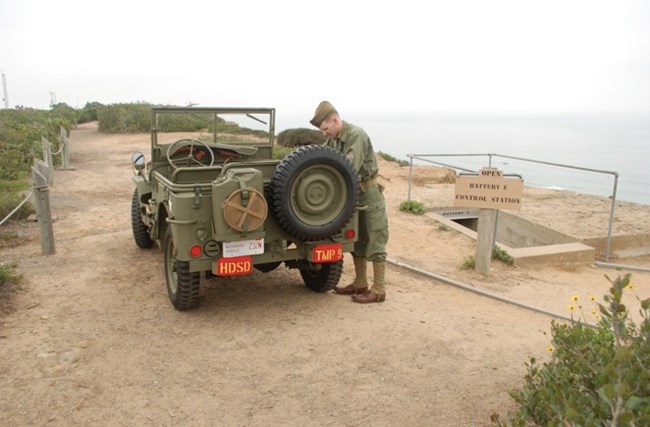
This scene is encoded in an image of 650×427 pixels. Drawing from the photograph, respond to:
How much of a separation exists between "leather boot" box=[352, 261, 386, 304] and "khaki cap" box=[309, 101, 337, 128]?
1375mm

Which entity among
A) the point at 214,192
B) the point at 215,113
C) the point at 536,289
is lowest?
the point at 536,289

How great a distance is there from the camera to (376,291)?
5.39 m

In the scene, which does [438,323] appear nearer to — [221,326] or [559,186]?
[221,326]

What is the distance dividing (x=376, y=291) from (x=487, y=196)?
2320mm

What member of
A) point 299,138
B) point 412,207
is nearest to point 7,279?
point 412,207

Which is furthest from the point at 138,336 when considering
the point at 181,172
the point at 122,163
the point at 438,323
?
the point at 122,163

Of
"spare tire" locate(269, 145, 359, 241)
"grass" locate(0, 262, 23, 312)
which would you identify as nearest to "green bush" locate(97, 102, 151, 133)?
"grass" locate(0, 262, 23, 312)

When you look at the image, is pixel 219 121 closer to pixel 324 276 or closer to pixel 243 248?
pixel 324 276

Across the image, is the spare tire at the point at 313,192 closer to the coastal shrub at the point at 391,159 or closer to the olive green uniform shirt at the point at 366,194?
the olive green uniform shirt at the point at 366,194

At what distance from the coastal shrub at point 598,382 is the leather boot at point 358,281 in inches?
103

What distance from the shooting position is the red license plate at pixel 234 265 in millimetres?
4422

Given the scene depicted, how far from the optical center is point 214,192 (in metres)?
4.28

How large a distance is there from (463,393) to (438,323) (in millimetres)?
1244

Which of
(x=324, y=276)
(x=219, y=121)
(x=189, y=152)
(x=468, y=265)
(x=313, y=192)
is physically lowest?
(x=468, y=265)
